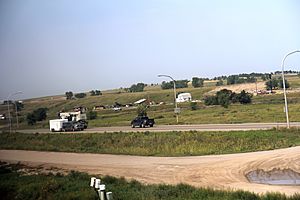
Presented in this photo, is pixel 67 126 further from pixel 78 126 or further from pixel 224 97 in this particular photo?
pixel 224 97

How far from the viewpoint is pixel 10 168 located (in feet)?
114

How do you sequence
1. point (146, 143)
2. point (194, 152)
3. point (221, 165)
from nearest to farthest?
point (221, 165), point (194, 152), point (146, 143)

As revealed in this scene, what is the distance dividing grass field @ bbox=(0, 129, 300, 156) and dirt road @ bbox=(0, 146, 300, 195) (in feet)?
9.41

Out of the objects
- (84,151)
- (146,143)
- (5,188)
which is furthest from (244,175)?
(84,151)

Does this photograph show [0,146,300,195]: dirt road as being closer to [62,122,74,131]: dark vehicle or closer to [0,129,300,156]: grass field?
[0,129,300,156]: grass field

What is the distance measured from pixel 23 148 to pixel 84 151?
12211mm

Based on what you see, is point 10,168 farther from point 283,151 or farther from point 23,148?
point 283,151

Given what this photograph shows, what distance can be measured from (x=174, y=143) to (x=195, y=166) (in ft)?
38.7

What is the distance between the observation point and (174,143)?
41969mm

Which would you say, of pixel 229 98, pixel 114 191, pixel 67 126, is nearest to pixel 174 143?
pixel 114 191

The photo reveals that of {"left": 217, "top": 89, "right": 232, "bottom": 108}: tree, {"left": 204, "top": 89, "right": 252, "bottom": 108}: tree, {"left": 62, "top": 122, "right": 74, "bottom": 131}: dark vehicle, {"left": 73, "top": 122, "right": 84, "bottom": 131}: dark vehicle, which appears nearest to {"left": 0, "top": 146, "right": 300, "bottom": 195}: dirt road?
{"left": 73, "top": 122, "right": 84, "bottom": 131}: dark vehicle

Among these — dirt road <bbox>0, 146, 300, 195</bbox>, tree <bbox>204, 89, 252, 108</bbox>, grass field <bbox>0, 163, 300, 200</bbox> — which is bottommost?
dirt road <bbox>0, 146, 300, 195</bbox>

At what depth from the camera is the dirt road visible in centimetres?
2530

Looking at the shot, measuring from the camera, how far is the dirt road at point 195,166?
25.3 m
